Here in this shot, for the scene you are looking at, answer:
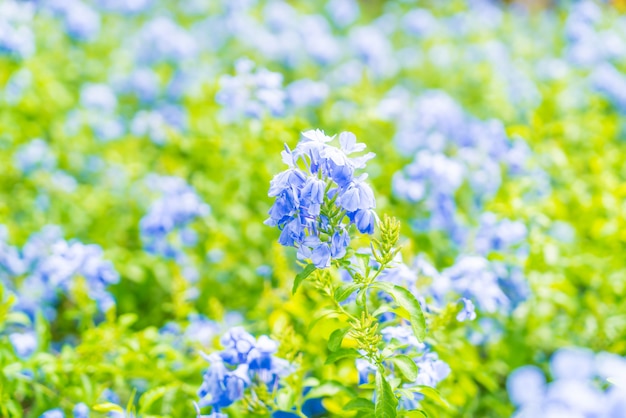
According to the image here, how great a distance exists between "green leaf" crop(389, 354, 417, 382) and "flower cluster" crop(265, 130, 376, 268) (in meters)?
0.33

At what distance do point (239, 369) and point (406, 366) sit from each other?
45 centimetres

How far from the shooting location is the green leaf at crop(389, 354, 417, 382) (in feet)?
5.37

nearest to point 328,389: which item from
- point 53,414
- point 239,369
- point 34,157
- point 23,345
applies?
point 239,369

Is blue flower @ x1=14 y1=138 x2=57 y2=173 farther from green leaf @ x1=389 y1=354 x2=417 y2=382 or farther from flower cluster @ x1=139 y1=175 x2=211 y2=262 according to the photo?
green leaf @ x1=389 y1=354 x2=417 y2=382

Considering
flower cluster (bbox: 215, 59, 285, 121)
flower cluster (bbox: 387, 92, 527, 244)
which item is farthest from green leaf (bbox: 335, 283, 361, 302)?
flower cluster (bbox: 215, 59, 285, 121)

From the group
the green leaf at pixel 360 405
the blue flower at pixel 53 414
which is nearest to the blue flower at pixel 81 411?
the blue flower at pixel 53 414

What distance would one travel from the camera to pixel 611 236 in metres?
3.03

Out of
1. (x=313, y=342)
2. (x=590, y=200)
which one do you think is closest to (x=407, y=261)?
(x=313, y=342)

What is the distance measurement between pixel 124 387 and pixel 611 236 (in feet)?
7.23

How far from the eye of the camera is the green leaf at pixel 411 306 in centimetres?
160

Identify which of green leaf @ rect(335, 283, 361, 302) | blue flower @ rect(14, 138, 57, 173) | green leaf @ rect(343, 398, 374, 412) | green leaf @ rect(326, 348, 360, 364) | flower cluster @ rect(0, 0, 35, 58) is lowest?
green leaf @ rect(343, 398, 374, 412)

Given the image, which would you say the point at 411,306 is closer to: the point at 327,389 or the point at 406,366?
the point at 406,366

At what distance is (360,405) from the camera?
1774 mm

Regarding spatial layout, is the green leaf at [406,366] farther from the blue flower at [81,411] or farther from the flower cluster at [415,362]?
the blue flower at [81,411]
